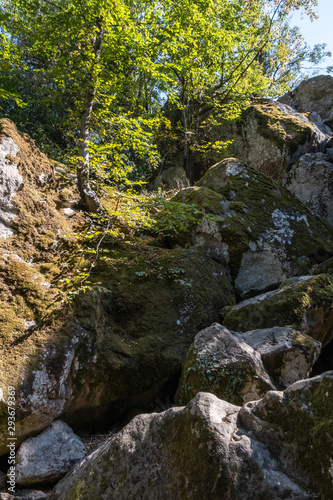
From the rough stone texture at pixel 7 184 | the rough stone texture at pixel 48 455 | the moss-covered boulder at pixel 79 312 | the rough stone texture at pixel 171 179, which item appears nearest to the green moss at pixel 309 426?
the rough stone texture at pixel 48 455

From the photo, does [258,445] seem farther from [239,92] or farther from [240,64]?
[240,64]

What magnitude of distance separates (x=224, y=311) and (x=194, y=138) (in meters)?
10.4

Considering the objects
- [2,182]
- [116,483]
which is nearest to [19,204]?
[2,182]

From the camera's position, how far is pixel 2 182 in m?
3.80

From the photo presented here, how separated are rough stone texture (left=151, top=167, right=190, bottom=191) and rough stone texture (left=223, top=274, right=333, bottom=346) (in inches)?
335

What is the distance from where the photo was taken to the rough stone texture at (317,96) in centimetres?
1377

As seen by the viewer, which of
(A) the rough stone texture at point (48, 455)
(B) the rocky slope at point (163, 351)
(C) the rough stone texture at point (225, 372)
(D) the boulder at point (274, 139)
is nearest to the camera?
(B) the rocky slope at point (163, 351)

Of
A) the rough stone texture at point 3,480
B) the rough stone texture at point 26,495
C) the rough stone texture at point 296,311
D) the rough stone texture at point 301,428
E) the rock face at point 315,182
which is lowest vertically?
the rough stone texture at point 26,495

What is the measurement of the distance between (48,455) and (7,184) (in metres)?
3.16

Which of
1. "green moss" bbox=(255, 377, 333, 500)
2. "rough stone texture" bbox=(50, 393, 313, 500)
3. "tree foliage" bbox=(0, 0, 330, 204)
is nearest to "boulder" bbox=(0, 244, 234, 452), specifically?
"rough stone texture" bbox=(50, 393, 313, 500)

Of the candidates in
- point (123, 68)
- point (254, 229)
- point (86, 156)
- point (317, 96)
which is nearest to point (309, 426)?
point (254, 229)

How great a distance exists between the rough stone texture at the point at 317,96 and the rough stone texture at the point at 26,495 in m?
16.0

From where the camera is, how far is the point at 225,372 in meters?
3.21

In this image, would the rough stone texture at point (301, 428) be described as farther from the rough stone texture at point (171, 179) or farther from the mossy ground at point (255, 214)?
the rough stone texture at point (171, 179)
